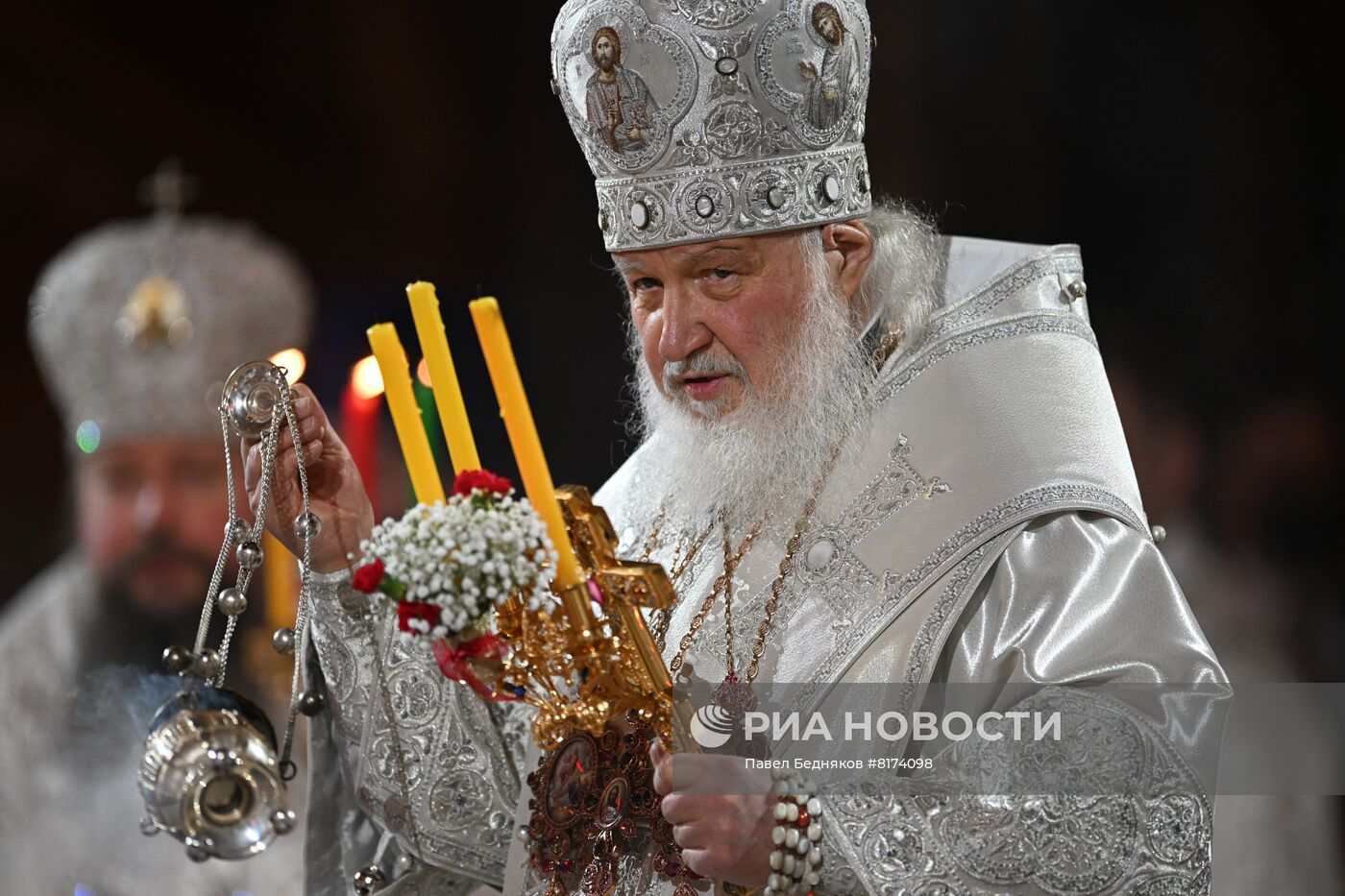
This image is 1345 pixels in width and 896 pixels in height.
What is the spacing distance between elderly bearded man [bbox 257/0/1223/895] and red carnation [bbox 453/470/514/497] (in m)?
0.48

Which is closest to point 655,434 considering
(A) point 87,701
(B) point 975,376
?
(B) point 975,376

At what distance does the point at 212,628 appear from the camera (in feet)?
18.9

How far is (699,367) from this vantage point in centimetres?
291

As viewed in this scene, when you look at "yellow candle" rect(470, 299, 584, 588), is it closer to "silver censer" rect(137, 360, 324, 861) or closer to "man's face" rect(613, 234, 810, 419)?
"silver censer" rect(137, 360, 324, 861)

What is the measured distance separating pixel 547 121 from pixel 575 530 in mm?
3748

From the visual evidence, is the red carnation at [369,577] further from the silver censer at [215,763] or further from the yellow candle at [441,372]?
the silver censer at [215,763]

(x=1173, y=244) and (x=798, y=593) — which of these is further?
(x=1173, y=244)

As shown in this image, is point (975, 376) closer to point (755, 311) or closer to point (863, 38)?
point (755, 311)

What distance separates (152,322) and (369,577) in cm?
369

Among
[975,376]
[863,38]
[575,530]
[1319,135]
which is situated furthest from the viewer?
[1319,135]

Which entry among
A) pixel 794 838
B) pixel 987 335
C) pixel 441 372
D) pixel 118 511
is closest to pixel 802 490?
pixel 987 335

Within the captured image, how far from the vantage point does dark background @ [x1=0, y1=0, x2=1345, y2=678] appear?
201 inches

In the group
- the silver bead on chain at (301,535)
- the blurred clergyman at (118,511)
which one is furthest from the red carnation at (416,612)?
the blurred clergyman at (118,511)

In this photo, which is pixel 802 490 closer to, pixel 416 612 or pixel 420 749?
pixel 420 749
